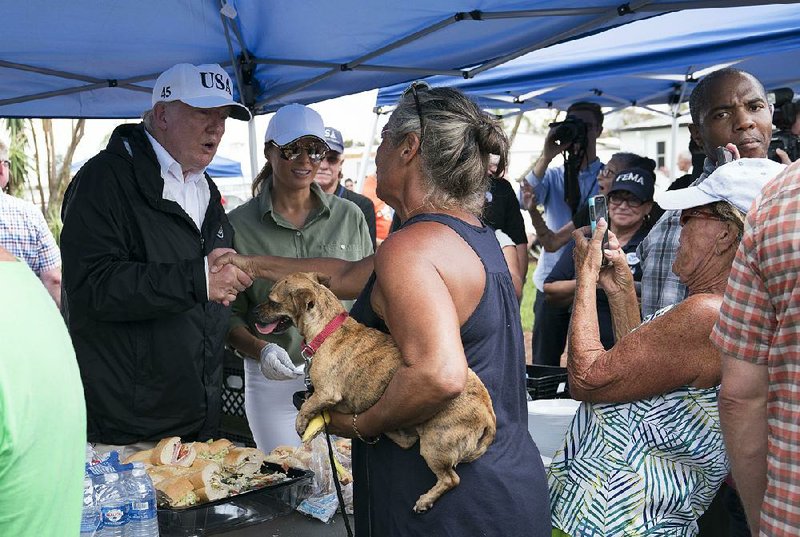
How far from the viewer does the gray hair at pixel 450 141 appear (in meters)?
1.99

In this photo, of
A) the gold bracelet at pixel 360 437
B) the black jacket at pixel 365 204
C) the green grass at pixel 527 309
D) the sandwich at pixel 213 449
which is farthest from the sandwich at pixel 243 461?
the green grass at pixel 527 309

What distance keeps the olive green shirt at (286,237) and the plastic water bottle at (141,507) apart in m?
1.41

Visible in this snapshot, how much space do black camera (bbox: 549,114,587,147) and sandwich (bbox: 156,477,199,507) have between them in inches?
176

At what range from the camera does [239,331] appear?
3617mm

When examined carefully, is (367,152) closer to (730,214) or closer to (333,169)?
(333,169)

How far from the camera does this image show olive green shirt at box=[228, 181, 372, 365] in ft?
12.1

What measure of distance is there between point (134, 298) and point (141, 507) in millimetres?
908

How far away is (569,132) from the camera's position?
625 centimetres

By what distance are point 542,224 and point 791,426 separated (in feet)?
15.9

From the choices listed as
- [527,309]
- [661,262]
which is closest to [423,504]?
[661,262]

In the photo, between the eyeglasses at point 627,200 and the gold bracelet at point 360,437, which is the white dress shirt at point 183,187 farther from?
the eyeglasses at point 627,200

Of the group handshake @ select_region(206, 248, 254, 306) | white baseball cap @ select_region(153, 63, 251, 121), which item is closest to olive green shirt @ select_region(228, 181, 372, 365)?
white baseball cap @ select_region(153, 63, 251, 121)

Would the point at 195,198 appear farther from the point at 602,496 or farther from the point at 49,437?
the point at 49,437

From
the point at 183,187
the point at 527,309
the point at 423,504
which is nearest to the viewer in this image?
the point at 423,504
